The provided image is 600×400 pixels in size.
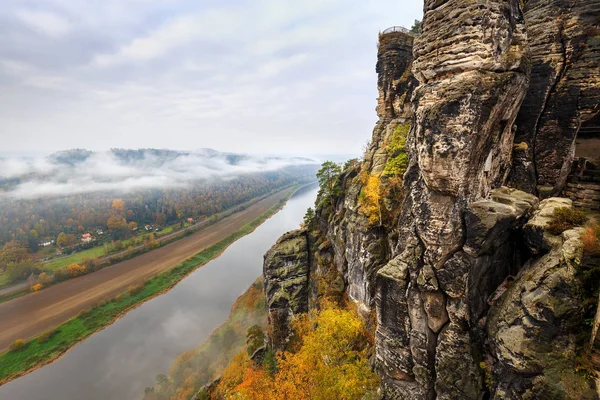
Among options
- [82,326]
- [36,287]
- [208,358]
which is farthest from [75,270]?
[208,358]

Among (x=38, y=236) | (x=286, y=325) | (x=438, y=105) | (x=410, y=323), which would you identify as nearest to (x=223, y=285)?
(x=286, y=325)

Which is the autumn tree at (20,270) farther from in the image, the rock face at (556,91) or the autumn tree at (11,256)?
the rock face at (556,91)

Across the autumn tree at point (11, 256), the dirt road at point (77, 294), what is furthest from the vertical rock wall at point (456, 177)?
the autumn tree at point (11, 256)

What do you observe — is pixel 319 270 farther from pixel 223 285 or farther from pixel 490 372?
pixel 223 285

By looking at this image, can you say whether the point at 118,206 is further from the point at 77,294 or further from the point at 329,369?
the point at 329,369

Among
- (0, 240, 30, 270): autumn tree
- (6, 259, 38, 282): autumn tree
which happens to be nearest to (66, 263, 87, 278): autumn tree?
(6, 259, 38, 282): autumn tree

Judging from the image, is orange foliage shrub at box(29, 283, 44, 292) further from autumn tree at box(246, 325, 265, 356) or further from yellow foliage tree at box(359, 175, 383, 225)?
yellow foliage tree at box(359, 175, 383, 225)
